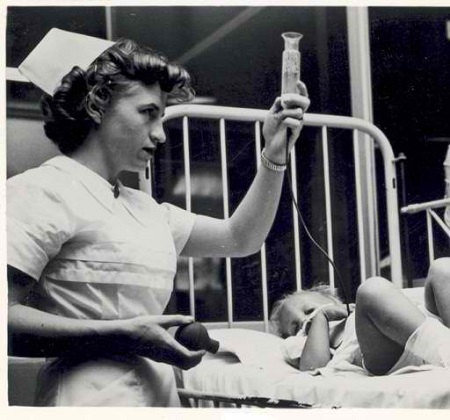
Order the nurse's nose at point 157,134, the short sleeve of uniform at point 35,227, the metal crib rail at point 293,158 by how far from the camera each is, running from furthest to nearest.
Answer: the metal crib rail at point 293,158, the nurse's nose at point 157,134, the short sleeve of uniform at point 35,227

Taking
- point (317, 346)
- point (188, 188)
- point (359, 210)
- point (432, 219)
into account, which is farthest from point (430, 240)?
point (188, 188)

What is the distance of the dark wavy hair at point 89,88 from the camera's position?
949 millimetres

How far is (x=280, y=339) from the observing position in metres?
1.10

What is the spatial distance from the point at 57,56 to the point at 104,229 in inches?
9.8

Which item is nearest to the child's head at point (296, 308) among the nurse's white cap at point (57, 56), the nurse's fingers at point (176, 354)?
the nurse's fingers at point (176, 354)

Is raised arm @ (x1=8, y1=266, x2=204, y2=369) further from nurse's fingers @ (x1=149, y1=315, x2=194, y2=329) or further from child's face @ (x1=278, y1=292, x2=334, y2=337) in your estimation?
child's face @ (x1=278, y1=292, x2=334, y2=337)

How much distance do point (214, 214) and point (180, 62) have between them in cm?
22

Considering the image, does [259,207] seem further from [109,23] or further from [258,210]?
[109,23]

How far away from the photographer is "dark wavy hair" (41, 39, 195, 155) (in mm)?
949

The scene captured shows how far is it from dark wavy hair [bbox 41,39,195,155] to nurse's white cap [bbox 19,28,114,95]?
0.03ft

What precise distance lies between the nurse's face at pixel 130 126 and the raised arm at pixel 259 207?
14 cm

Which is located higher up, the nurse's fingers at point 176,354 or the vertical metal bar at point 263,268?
the vertical metal bar at point 263,268

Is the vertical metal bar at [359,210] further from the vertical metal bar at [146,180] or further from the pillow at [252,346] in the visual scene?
the vertical metal bar at [146,180]

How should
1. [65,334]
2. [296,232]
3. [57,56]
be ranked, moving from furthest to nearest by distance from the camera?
1. [296,232]
2. [57,56]
3. [65,334]
